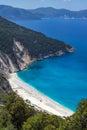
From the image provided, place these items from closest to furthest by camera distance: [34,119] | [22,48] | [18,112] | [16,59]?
1. [34,119]
2. [18,112]
3. [16,59]
4. [22,48]

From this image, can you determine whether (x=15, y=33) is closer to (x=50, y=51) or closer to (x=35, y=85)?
(x=50, y=51)

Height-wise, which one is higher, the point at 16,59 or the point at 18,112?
the point at 18,112

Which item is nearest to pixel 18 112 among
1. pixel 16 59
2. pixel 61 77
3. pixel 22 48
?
pixel 61 77

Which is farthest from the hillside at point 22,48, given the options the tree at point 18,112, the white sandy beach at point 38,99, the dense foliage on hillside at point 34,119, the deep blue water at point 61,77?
the dense foliage on hillside at point 34,119

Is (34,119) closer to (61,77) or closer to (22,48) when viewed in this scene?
(61,77)

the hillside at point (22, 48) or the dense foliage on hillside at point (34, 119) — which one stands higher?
the dense foliage on hillside at point (34, 119)

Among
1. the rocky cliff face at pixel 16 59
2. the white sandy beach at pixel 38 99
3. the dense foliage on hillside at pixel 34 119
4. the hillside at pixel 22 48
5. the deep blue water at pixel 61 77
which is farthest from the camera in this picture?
the hillside at pixel 22 48

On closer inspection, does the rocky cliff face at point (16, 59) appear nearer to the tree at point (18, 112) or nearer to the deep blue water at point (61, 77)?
the deep blue water at point (61, 77)

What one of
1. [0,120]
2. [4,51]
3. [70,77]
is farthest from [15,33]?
[0,120]
